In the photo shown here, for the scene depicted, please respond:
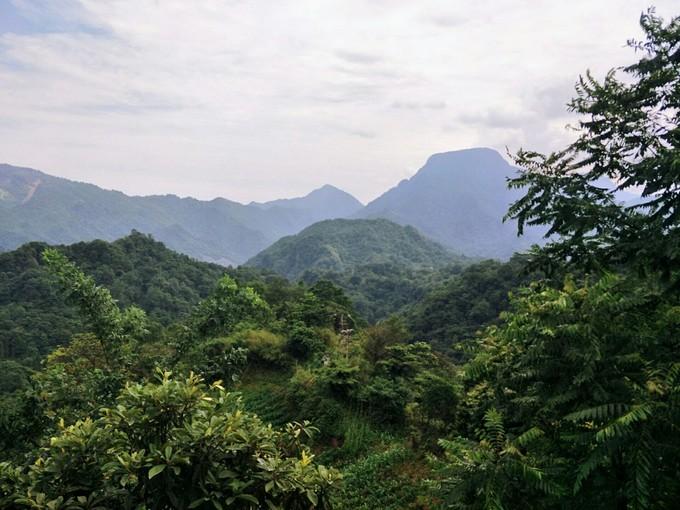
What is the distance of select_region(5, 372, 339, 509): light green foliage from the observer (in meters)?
2.71

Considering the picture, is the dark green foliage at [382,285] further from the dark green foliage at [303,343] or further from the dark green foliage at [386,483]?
the dark green foliage at [386,483]

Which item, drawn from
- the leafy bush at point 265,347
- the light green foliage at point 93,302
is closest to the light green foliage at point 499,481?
the light green foliage at point 93,302

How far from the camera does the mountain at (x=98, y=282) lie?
38.1m

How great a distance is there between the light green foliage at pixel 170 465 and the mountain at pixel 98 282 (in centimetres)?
3636

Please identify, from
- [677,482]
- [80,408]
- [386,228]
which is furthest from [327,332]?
[386,228]

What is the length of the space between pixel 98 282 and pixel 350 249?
91.1 meters

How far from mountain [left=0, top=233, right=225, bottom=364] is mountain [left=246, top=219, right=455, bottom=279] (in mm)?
53229

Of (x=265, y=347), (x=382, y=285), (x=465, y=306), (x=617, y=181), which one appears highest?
(x=617, y=181)

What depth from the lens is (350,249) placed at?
138750mm

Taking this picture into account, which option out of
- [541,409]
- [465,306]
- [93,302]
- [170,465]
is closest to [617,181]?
[541,409]

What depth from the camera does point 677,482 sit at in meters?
2.57

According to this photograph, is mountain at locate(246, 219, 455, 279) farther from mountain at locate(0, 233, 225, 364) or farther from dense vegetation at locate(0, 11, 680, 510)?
dense vegetation at locate(0, 11, 680, 510)

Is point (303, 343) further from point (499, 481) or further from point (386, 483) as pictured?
point (499, 481)

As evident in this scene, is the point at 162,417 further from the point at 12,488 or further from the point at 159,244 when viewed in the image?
the point at 159,244
